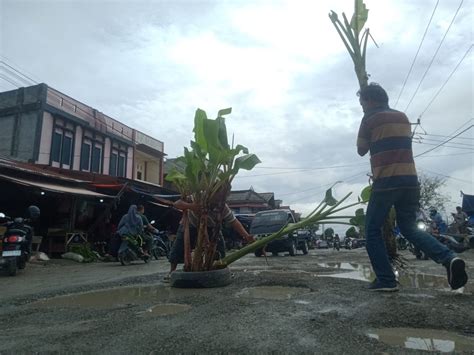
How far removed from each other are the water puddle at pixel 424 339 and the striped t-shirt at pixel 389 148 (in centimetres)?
151

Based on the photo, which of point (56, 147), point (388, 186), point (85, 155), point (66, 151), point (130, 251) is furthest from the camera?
point (85, 155)

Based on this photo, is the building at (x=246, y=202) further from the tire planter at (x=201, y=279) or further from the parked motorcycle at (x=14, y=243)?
the tire planter at (x=201, y=279)

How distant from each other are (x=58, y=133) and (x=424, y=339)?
17297 millimetres

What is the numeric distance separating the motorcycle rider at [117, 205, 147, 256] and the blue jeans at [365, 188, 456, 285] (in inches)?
261

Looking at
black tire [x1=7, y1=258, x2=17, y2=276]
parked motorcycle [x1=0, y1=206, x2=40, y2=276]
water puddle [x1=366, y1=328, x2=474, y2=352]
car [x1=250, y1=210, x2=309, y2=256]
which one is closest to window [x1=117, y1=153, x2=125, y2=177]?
car [x1=250, y1=210, x2=309, y2=256]

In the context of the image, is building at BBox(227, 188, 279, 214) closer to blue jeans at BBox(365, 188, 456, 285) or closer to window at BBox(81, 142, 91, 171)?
window at BBox(81, 142, 91, 171)

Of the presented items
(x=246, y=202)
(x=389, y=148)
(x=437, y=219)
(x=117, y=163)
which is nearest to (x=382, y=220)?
(x=389, y=148)

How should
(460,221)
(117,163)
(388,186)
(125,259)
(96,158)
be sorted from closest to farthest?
(388,186)
(125,259)
(460,221)
(96,158)
(117,163)

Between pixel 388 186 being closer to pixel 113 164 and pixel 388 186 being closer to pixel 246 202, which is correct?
pixel 113 164

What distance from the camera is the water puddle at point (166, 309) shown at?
254cm

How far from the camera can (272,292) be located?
3.33 meters

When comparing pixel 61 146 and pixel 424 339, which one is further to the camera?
pixel 61 146

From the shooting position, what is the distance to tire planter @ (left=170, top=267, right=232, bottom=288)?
12.4ft

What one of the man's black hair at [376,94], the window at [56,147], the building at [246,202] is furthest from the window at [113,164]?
the man's black hair at [376,94]
